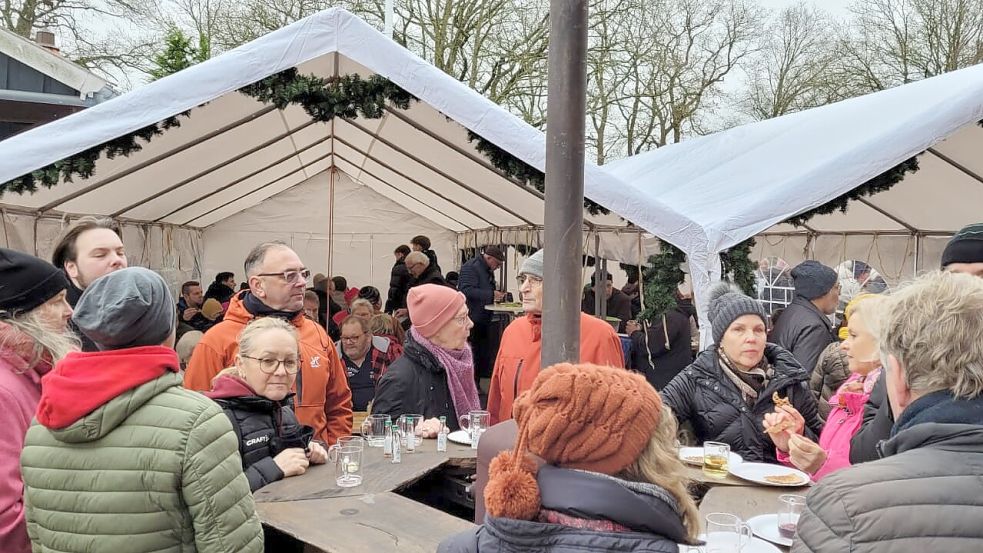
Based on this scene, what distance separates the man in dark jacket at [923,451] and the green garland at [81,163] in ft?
14.0

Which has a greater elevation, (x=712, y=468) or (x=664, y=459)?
(x=664, y=459)

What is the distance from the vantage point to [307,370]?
346cm

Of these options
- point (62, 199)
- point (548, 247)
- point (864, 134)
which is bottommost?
point (548, 247)

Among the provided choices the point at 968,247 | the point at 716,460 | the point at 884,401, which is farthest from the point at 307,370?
the point at 968,247

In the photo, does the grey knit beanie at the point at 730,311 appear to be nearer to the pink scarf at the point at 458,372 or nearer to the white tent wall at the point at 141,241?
the pink scarf at the point at 458,372

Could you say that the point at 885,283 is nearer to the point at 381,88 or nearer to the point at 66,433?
the point at 381,88

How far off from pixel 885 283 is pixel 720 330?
6.15 metres

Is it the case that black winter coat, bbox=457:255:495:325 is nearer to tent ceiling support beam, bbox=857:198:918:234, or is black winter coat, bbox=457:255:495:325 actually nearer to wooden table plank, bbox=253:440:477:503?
tent ceiling support beam, bbox=857:198:918:234

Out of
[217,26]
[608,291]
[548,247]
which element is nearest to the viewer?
[548,247]

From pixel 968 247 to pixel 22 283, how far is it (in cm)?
347

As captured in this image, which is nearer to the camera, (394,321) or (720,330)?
(720,330)

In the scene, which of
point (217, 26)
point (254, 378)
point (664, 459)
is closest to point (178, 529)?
point (254, 378)

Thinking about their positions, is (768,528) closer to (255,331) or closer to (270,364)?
(270,364)

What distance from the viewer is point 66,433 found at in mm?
1778
